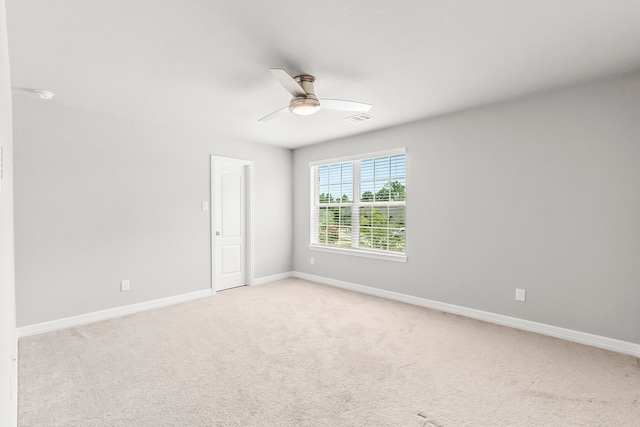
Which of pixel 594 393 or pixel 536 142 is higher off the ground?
pixel 536 142

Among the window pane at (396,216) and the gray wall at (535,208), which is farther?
the window pane at (396,216)

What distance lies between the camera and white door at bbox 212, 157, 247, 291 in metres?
4.93

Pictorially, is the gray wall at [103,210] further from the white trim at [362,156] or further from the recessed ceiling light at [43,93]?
the white trim at [362,156]

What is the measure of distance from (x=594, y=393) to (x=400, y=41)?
276 centimetres

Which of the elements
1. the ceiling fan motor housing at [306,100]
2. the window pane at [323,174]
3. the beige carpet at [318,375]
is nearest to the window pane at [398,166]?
the window pane at [323,174]

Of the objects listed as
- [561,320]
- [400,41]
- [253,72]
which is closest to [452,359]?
[561,320]

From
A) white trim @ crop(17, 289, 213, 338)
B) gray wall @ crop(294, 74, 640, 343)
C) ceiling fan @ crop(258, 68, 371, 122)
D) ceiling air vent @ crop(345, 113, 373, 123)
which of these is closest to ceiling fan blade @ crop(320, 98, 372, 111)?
ceiling fan @ crop(258, 68, 371, 122)

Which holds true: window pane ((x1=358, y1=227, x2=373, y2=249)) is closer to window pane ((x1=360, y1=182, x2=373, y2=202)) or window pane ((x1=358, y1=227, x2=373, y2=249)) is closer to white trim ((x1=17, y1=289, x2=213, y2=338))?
window pane ((x1=360, y1=182, x2=373, y2=202))

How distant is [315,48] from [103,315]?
3721 millimetres

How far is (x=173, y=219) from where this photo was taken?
14.4 ft

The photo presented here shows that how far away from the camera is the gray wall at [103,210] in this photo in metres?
3.31

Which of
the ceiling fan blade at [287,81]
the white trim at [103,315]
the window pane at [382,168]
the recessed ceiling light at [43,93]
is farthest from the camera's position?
the window pane at [382,168]

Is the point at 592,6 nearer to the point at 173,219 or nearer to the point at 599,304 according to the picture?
the point at 599,304

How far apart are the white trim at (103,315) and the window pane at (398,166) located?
321 cm
